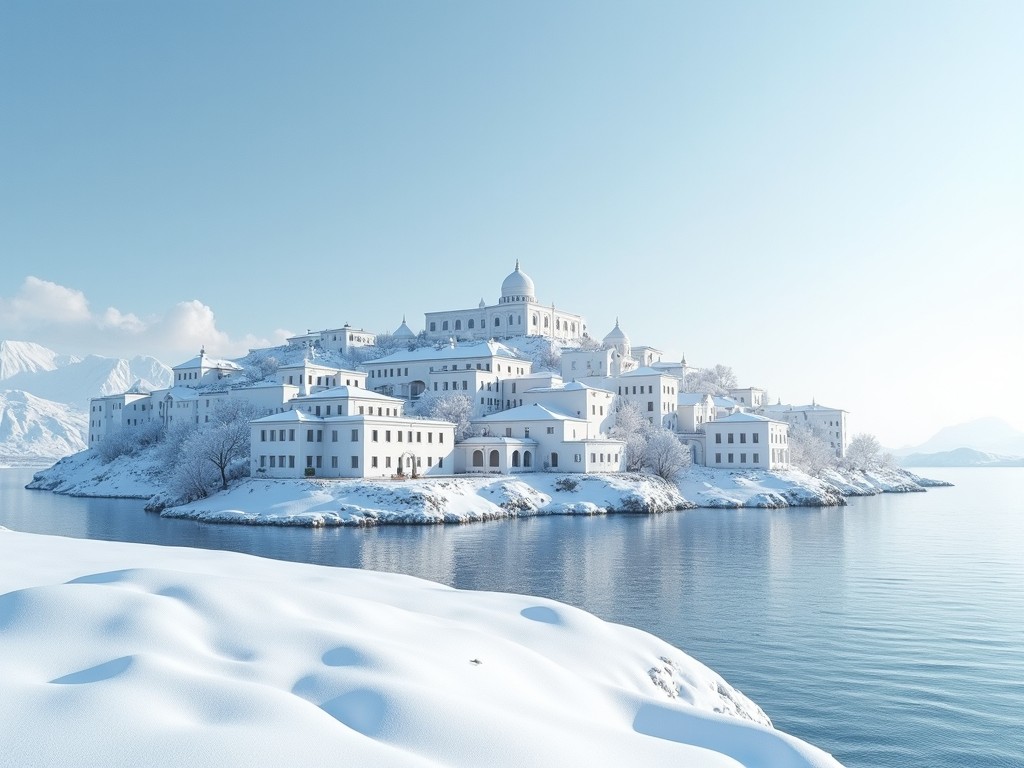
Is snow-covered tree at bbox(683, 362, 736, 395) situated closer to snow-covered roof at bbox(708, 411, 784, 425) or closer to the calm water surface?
snow-covered roof at bbox(708, 411, 784, 425)

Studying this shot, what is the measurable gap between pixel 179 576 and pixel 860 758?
43.6ft

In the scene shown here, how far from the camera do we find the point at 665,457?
281 feet

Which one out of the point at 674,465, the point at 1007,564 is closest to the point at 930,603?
the point at 1007,564

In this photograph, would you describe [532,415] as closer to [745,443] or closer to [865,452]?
[745,443]

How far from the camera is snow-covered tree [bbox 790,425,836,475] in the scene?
4018 inches

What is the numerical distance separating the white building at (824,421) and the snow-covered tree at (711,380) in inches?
349

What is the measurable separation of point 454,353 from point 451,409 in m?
17.9

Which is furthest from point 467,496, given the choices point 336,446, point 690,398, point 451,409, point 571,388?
point 690,398

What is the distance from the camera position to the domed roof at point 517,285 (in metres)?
136

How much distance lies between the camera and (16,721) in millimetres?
8242

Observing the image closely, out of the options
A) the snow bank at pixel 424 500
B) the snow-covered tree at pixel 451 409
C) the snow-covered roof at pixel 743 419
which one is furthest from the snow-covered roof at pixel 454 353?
the snow bank at pixel 424 500

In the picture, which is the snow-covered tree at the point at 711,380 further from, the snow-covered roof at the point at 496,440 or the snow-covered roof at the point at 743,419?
the snow-covered roof at the point at 496,440

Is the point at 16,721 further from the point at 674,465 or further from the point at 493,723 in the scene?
the point at 674,465

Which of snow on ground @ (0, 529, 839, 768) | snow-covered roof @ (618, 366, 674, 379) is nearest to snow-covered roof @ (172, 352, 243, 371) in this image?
snow-covered roof @ (618, 366, 674, 379)
